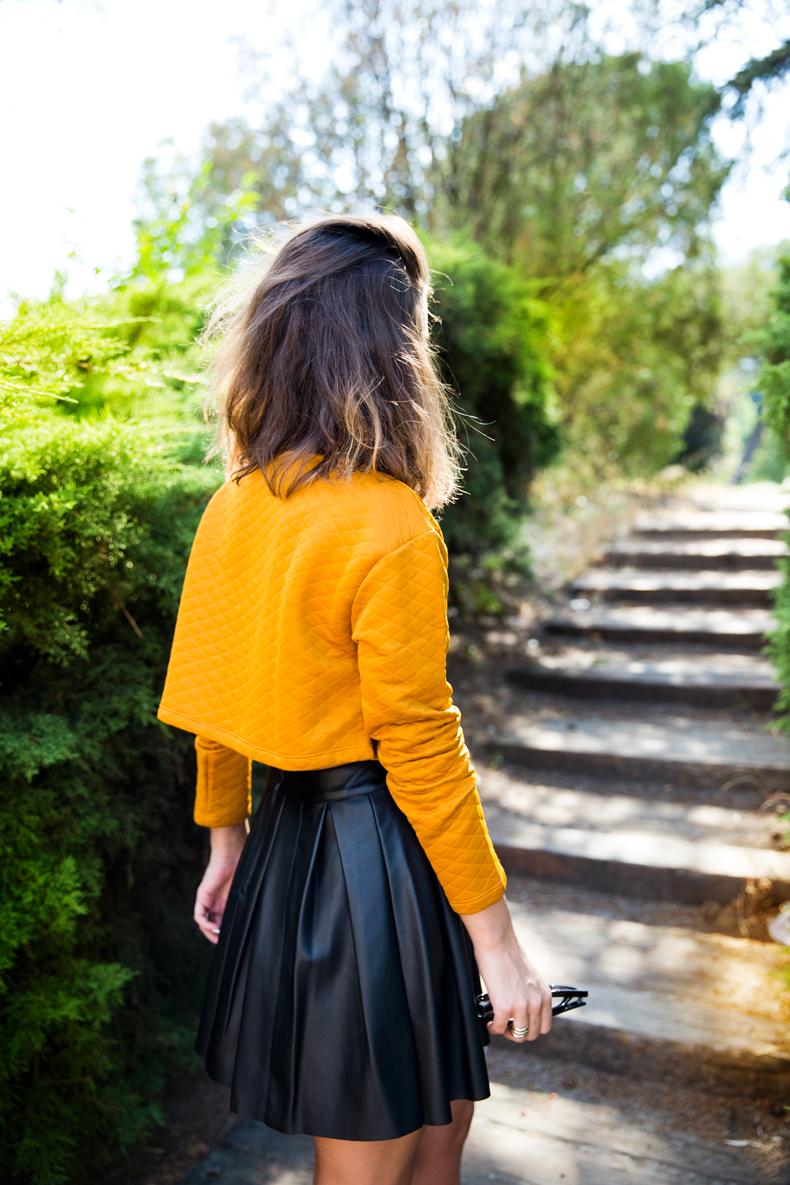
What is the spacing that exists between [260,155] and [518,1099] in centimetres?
787

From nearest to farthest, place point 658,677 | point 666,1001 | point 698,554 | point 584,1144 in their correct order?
point 584,1144 → point 666,1001 → point 658,677 → point 698,554

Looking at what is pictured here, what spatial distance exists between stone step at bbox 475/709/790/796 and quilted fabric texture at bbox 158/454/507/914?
3085mm

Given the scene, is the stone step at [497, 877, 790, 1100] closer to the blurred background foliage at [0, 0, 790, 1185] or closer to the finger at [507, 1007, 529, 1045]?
the blurred background foliage at [0, 0, 790, 1185]

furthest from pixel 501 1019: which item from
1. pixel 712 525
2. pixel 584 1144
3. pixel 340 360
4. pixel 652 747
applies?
pixel 712 525

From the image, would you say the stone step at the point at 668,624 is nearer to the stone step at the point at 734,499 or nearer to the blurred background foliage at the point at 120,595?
the blurred background foliage at the point at 120,595

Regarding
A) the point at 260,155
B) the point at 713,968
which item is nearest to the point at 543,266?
the point at 260,155

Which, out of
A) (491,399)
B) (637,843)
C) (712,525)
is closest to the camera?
(637,843)

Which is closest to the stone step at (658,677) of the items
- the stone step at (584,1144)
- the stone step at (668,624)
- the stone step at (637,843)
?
the stone step at (668,624)

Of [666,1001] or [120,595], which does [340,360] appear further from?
[666,1001]

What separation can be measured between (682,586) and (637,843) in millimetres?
3091

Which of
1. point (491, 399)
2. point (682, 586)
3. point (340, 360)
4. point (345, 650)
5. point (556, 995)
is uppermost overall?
point (491, 399)

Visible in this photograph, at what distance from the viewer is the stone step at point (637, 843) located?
10.7 ft

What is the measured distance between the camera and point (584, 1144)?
2311mm

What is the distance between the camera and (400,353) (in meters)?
1.28
